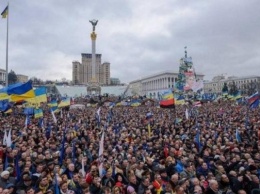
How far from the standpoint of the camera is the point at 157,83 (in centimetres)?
11044

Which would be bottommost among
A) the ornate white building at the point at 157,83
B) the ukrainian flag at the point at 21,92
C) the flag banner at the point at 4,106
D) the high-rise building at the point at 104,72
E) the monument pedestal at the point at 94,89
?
the flag banner at the point at 4,106

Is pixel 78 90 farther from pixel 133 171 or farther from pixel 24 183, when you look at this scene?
pixel 24 183

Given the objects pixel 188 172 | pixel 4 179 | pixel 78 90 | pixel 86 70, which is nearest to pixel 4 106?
pixel 4 179

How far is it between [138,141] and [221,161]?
4113mm

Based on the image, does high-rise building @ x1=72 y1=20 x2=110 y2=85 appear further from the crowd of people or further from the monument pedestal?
the crowd of people

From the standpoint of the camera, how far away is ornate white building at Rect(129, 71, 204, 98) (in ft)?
335

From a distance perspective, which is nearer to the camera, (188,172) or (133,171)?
(133,171)

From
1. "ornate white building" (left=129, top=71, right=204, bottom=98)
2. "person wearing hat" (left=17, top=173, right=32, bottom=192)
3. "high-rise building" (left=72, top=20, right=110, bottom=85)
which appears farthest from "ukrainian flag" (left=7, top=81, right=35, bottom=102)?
"high-rise building" (left=72, top=20, right=110, bottom=85)

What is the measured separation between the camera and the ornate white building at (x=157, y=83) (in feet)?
335

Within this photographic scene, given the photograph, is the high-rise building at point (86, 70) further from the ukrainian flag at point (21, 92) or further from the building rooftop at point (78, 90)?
the ukrainian flag at point (21, 92)

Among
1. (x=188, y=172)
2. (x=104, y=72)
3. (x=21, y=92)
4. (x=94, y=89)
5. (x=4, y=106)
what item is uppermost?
(x=104, y=72)

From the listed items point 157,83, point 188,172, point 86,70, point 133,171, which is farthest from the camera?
point 86,70

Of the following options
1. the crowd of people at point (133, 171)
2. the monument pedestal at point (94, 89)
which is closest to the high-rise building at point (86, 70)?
the monument pedestal at point (94, 89)

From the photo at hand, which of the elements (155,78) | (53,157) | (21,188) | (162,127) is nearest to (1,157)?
(53,157)
